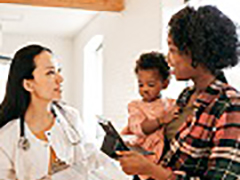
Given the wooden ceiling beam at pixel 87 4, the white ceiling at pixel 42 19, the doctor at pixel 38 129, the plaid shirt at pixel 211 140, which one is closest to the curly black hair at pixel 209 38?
the plaid shirt at pixel 211 140

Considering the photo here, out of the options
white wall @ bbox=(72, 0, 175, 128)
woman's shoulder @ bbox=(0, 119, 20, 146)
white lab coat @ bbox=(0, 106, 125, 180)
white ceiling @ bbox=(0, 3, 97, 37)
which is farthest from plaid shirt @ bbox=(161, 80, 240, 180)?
white ceiling @ bbox=(0, 3, 97, 37)

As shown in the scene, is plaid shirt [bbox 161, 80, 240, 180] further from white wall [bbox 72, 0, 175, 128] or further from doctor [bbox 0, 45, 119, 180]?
white wall [bbox 72, 0, 175, 128]

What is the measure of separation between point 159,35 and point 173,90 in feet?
1.55

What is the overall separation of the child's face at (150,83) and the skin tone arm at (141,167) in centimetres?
64

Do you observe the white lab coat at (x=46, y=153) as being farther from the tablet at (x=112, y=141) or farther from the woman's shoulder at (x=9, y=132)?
the tablet at (x=112, y=141)

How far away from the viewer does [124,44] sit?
4.10 meters

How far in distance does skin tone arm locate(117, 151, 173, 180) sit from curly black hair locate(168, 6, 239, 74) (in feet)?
1.08

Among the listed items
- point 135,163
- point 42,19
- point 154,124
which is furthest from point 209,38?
point 42,19

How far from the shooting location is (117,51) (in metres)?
4.31

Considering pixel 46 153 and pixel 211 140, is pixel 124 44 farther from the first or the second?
pixel 211 140

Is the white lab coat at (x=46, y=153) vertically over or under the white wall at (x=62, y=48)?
under

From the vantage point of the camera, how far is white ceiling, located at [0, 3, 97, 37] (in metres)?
5.27

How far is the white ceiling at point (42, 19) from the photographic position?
17.3 feet

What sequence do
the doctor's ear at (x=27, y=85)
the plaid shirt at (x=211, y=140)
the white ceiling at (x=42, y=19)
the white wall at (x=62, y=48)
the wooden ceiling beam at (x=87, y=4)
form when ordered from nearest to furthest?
the plaid shirt at (x=211, y=140) → the doctor's ear at (x=27, y=85) → the wooden ceiling beam at (x=87, y=4) → the white ceiling at (x=42, y=19) → the white wall at (x=62, y=48)
